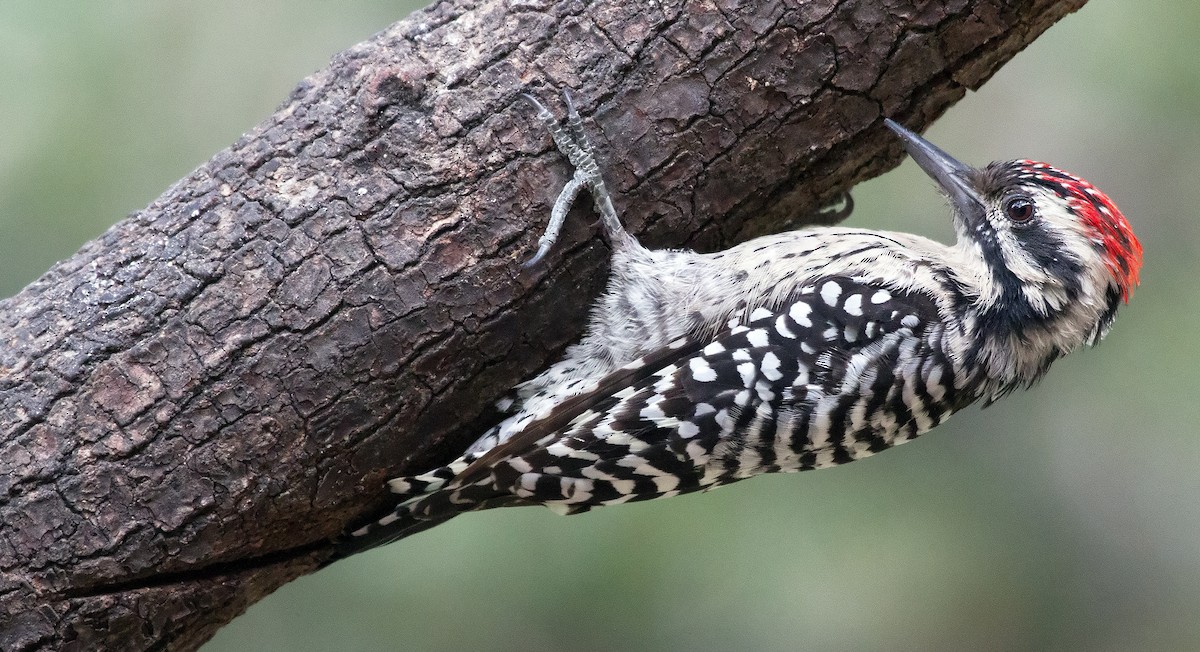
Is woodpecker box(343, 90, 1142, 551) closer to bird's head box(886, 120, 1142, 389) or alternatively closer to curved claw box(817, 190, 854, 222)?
bird's head box(886, 120, 1142, 389)

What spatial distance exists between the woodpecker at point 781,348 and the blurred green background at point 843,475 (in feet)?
3.50

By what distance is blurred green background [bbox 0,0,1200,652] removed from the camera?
11.4ft

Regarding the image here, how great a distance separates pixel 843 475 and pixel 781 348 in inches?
→ 62.5

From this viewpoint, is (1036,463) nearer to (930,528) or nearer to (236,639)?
(930,528)

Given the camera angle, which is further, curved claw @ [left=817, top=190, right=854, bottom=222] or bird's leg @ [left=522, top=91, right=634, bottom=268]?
curved claw @ [left=817, top=190, right=854, bottom=222]

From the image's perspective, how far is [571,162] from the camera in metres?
2.40

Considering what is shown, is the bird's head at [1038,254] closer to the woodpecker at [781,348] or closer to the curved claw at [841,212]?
the woodpecker at [781,348]

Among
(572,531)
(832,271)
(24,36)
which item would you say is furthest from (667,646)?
(24,36)

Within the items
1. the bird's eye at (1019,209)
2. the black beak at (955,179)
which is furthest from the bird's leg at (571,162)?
the bird's eye at (1019,209)

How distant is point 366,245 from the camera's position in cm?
233

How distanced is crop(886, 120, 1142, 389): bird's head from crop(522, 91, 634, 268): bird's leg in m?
0.89

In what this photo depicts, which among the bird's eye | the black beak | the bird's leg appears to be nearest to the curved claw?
the black beak

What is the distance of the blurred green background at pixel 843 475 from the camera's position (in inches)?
137

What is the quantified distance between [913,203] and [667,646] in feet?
7.35
